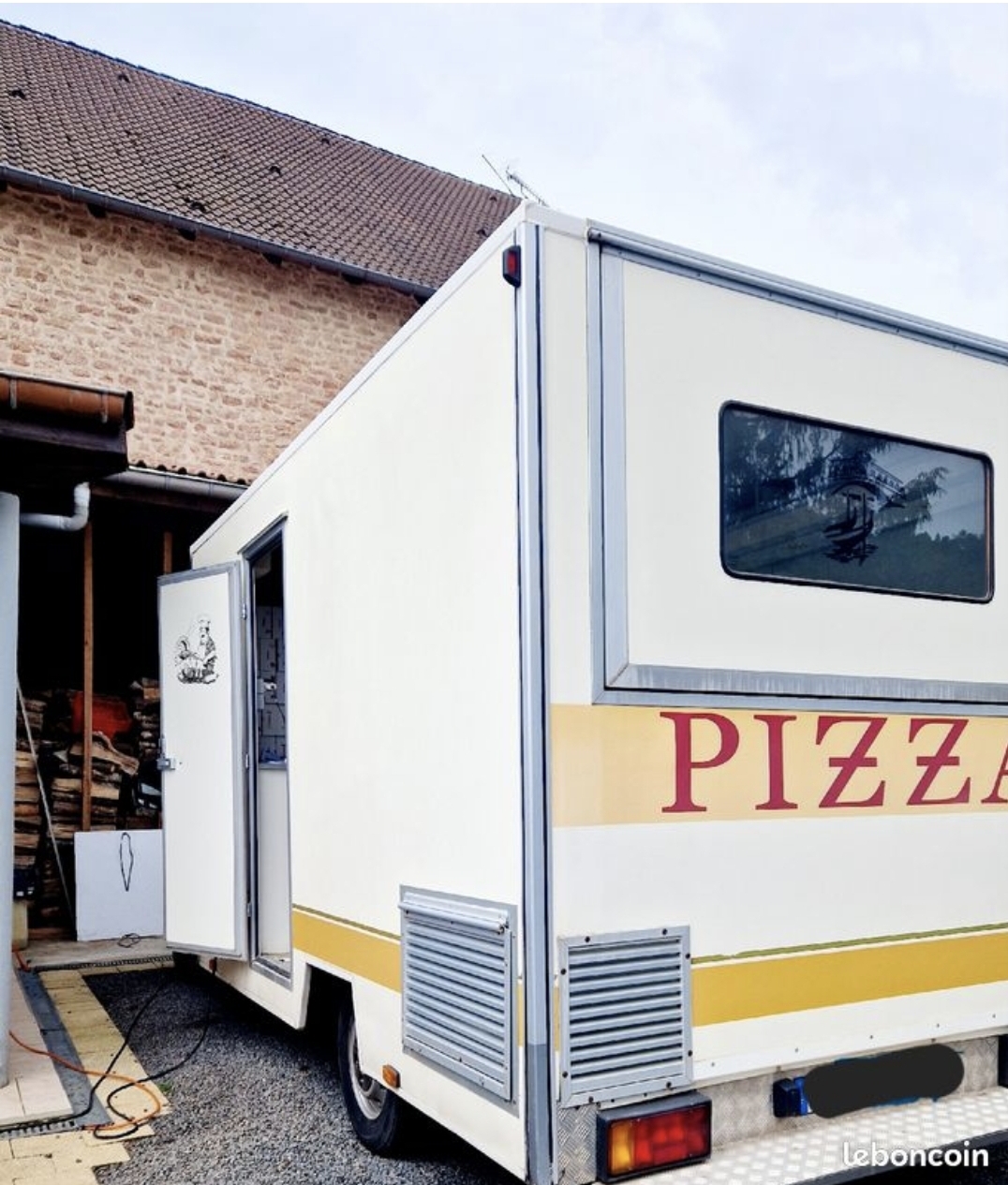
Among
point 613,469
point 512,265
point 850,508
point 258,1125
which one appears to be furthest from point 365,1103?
point 512,265

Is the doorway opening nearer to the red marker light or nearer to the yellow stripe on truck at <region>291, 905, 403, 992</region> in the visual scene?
the yellow stripe on truck at <region>291, 905, 403, 992</region>

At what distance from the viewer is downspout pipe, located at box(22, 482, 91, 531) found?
17.1ft

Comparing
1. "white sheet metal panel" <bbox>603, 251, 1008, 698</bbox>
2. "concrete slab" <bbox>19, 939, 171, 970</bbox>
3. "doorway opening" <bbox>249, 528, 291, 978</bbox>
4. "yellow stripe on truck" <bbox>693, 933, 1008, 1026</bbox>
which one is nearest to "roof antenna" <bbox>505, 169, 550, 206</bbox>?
"concrete slab" <bbox>19, 939, 171, 970</bbox>

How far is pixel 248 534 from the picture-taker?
501 centimetres

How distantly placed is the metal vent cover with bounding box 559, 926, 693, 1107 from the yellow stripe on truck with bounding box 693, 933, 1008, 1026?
80 millimetres

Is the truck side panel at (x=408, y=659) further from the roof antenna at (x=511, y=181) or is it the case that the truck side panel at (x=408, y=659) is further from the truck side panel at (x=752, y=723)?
the roof antenna at (x=511, y=181)

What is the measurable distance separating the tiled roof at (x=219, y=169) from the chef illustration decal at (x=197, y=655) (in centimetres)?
752

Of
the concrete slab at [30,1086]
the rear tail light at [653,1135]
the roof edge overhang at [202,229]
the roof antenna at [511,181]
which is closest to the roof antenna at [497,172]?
the roof antenna at [511,181]

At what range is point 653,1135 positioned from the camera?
103 inches

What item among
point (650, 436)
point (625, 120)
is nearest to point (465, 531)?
point (650, 436)

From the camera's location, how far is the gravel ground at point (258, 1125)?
3.59m

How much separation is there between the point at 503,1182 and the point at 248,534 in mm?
2782

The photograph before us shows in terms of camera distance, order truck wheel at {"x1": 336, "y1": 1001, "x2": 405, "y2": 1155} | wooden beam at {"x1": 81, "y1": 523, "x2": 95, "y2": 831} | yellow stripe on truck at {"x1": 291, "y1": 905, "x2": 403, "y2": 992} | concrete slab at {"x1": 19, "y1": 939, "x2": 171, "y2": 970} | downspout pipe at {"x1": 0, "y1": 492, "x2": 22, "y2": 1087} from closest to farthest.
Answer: yellow stripe on truck at {"x1": 291, "y1": 905, "x2": 403, "y2": 992}, truck wheel at {"x1": 336, "y1": 1001, "x2": 405, "y2": 1155}, downspout pipe at {"x1": 0, "y1": 492, "x2": 22, "y2": 1087}, concrete slab at {"x1": 19, "y1": 939, "x2": 171, "y2": 970}, wooden beam at {"x1": 81, "y1": 523, "x2": 95, "y2": 831}

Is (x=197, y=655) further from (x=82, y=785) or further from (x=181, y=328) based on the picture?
(x=181, y=328)
